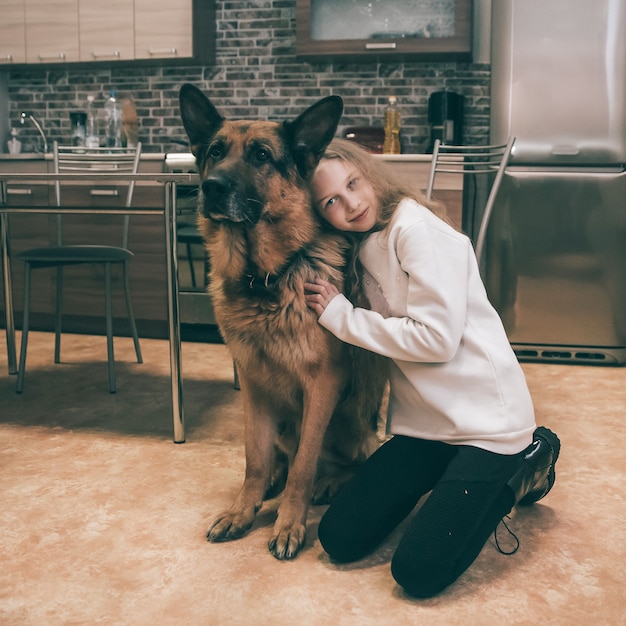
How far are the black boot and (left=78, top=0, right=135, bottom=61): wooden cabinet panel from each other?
11.4 ft

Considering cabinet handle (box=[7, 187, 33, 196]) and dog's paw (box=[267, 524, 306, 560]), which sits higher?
cabinet handle (box=[7, 187, 33, 196])

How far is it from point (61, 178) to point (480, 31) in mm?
2775

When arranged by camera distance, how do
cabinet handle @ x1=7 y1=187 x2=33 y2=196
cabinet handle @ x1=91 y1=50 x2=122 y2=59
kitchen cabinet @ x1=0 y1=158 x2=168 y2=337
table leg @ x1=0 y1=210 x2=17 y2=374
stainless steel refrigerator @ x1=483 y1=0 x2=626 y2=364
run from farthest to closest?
cabinet handle @ x1=91 y1=50 x2=122 y2=59 < cabinet handle @ x1=7 y1=187 x2=33 y2=196 < kitchen cabinet @ x1=0 y1=158 x2=168 y2=337 < stainless steel refrigerator @ x1=483 y1=0 x2=626 y2=364 < table leg @ x1=0 y1=210 x2=17 y2=374

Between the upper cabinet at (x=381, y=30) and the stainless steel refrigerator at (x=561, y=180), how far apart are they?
17.1 inches

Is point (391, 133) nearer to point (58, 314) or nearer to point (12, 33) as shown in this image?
point (58, 314)

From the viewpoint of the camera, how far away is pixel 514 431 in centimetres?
138

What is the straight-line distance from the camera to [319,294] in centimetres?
152

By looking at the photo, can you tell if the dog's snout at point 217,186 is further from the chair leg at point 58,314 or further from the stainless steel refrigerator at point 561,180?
the stainless steel refrigerator at point 561,180

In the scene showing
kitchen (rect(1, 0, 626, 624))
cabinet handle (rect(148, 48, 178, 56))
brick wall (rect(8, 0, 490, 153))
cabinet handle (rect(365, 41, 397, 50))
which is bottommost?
kitchen (rect(1, 0, 626, 624))

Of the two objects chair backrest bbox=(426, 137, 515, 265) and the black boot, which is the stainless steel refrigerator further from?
the black boot

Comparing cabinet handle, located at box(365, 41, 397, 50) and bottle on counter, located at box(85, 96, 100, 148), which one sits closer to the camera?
cabinet handle, located at box(365, 41, 397, 50)

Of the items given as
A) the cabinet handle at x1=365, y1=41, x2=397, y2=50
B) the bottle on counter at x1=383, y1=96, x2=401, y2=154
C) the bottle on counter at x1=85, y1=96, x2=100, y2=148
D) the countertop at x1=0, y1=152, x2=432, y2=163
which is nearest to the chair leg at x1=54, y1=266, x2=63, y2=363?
the countertop at x1=0, y1=152, x2=432, y2=163

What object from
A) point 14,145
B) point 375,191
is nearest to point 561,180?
point 375,191

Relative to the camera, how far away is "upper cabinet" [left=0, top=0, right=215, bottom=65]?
393cm
